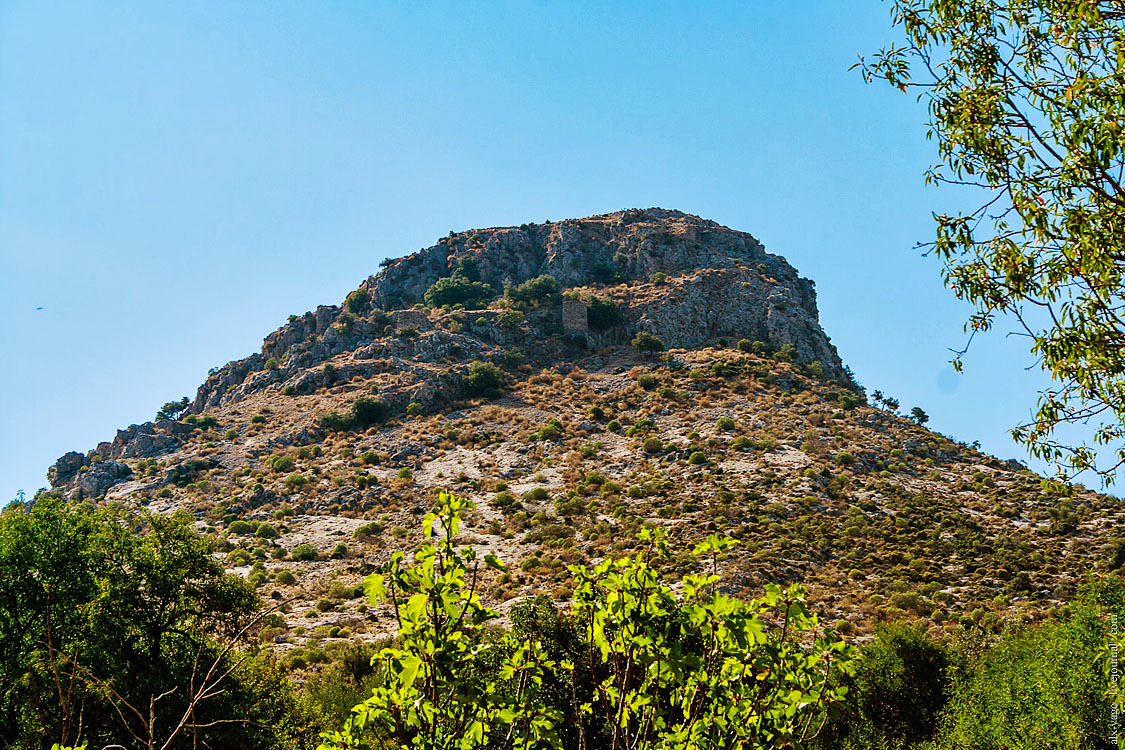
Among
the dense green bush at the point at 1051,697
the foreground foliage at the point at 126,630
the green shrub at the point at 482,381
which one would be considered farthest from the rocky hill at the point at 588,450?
the dense green bush at the point at 1051,697

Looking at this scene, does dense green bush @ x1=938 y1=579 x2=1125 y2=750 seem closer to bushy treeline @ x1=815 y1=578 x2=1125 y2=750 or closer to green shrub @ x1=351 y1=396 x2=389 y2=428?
bushy treeline @ x1=815 y1=578 x2=1125 y2=750

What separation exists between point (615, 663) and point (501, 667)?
0.89 meters

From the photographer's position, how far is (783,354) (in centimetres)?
7400

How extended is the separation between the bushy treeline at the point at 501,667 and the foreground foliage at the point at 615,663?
0.8 inches

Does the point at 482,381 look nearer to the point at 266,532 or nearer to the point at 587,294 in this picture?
the point at 587,294

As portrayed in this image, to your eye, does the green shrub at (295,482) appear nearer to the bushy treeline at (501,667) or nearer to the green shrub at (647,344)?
the bushy treeline at (501,667)

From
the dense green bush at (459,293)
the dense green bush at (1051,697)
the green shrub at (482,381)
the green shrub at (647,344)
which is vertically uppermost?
the dense green bush at (459,293)

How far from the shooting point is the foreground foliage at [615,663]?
166 inches

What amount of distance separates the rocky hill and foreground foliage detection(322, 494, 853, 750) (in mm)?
13284

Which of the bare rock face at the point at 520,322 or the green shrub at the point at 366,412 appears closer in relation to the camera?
the green shrub at the point at 366,412

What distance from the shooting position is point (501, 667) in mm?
5395

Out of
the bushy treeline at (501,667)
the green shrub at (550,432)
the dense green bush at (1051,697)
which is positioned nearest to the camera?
the bushy treeline at (501,667)

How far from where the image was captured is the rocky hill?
126 ft

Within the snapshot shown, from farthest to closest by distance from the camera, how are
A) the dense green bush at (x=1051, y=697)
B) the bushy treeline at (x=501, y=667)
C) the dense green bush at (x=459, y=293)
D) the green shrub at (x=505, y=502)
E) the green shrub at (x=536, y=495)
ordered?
the dense green bush at (x=459, y=293)
the green shrub at (x=536, y=495)
the green shrub at (x=505, y=502)
the dense green bush at (x=1051, y=697)
the bushy treeline at (x=501, y=667)
